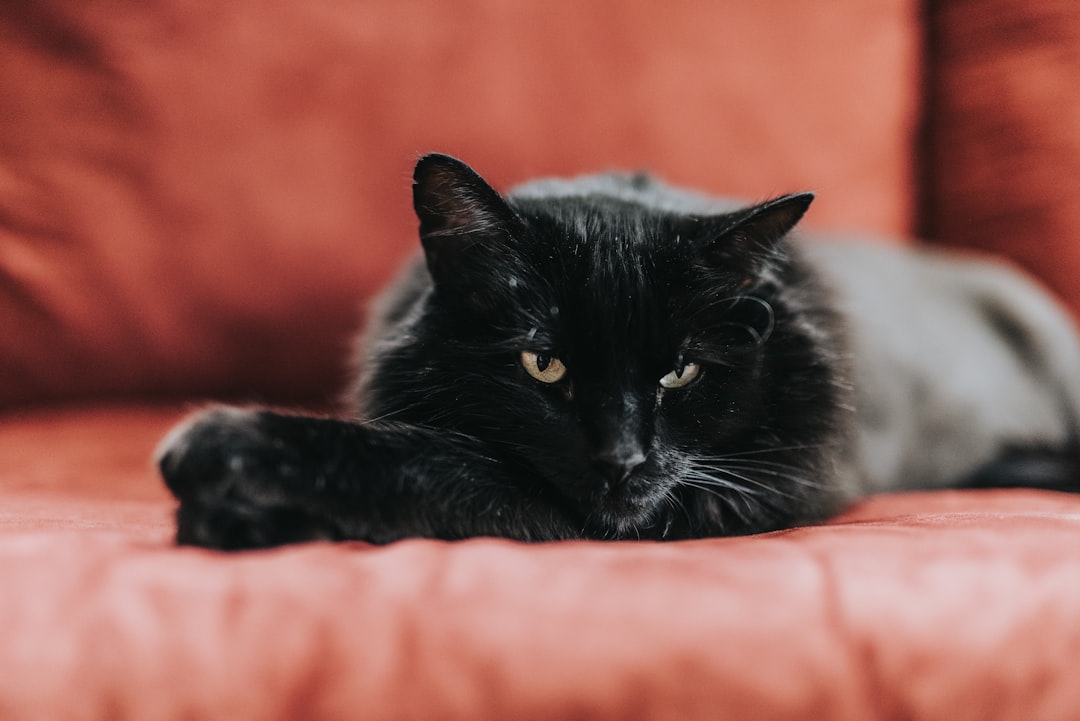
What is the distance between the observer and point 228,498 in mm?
714

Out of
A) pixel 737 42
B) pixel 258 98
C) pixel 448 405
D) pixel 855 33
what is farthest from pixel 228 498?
pixel 855 33

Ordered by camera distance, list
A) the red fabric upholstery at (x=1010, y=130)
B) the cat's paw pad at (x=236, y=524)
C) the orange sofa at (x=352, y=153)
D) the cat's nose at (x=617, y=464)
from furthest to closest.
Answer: the red fabric upholstery at (x=1010, y=130) < the orange sofa at (x=352, y=153) < the cat's nose at (x=617, y=464) < the cat's paw pad at (x=236, y=524)

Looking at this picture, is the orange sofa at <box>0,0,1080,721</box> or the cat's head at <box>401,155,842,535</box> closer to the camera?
the cat's head at <box>401,155,842,535</box>

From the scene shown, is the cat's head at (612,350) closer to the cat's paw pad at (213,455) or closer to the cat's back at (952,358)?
the cat's paw pad at (213,455)

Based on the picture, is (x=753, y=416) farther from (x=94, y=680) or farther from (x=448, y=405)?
(x=94, y=680)

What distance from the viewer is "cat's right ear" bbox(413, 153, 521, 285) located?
0.86 metres

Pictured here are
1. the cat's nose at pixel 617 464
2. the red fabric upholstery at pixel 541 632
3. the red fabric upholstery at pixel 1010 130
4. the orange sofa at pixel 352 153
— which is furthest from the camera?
the red fabric upholstery at pixel 1010 130

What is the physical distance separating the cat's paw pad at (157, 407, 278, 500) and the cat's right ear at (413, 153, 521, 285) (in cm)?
→ 32

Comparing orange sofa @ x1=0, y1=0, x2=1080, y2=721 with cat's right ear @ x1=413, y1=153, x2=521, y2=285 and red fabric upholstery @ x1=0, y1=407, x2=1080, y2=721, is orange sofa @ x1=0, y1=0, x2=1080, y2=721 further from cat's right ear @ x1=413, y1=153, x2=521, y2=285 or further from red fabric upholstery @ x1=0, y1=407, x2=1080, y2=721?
cat's right ear @ x1=413, y1=153, x2=521, y2=285

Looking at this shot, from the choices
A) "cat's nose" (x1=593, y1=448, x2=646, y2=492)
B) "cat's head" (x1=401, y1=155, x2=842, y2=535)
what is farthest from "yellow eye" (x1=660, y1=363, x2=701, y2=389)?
"cat's nose" (x1=593, y1=448, x2=646, y2=492)

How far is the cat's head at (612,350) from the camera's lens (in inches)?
34.0

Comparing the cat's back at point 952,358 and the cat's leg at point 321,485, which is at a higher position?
the cat's leg at point 321,485

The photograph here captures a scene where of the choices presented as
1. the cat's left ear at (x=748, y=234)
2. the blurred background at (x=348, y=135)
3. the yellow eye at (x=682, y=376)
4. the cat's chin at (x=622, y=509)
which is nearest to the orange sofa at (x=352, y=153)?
the blurred background at (x=348, y=135)

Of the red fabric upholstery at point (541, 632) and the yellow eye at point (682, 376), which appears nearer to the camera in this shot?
the red fabric upholstery at point (541, 632)
